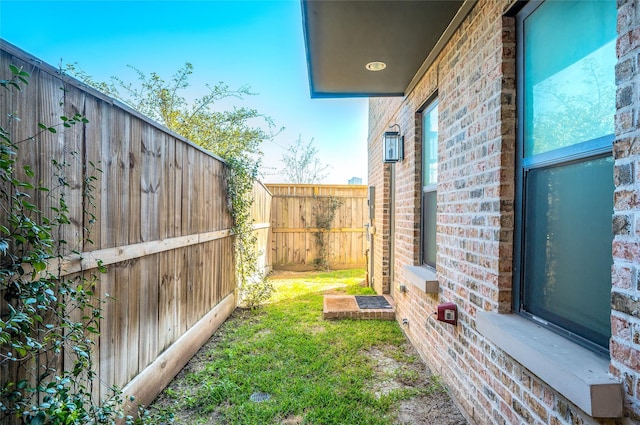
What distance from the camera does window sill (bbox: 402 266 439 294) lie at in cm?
280

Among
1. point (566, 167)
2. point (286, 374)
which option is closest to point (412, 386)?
point (286, 374)

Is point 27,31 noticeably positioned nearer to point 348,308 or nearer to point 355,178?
point 348,308

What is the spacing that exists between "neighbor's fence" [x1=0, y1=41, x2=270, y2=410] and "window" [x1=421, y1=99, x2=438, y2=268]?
2316 millimetres

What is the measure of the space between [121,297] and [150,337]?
1.75ft

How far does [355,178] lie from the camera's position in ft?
43.8

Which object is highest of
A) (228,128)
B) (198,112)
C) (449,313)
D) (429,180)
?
(198,112)

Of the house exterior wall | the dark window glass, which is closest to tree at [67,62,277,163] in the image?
the house exterior wall

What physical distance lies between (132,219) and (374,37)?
7.34 feet

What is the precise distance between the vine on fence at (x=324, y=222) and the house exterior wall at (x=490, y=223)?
4992 mm

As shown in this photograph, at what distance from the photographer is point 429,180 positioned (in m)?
3.40

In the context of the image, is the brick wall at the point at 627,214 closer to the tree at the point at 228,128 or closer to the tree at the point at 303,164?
the tree at the point at 228,128

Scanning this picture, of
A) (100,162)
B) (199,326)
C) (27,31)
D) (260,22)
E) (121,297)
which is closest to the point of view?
(100,162)

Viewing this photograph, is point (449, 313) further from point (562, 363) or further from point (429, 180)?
point (429, 180)

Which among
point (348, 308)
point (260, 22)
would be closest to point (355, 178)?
point (260, 22)
